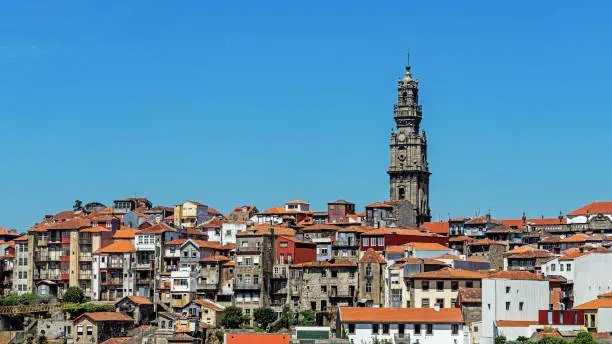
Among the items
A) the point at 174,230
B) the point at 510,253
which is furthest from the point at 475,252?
the point at 174,230

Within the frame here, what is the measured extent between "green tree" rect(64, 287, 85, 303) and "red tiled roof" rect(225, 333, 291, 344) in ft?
83.5

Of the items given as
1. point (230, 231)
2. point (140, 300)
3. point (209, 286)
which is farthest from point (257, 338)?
point (230, 231)

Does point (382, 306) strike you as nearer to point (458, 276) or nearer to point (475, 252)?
point (458, 276)

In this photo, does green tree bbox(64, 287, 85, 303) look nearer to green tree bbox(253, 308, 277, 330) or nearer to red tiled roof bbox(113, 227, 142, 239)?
red tiled roof bbox(113, 227, 142, 239)

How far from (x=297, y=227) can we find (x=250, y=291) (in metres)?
22.5

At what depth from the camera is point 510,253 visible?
124062mm

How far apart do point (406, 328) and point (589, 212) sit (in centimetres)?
5502

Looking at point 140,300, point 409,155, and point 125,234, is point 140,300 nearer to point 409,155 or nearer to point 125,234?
point 125,234

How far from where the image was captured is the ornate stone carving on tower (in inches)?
6211

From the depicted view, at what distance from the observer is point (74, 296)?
121 metres

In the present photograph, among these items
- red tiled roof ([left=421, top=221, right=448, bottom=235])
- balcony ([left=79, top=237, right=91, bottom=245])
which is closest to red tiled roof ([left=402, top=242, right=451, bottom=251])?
red tiled roof ([left=421, top=221, right=448, bottom=235])

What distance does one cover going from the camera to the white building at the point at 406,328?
97.2 metres

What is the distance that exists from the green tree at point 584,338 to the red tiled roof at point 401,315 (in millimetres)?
8857

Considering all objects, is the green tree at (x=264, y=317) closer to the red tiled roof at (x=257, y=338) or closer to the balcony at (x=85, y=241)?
the red tiled roof at (x=257, y=338)
